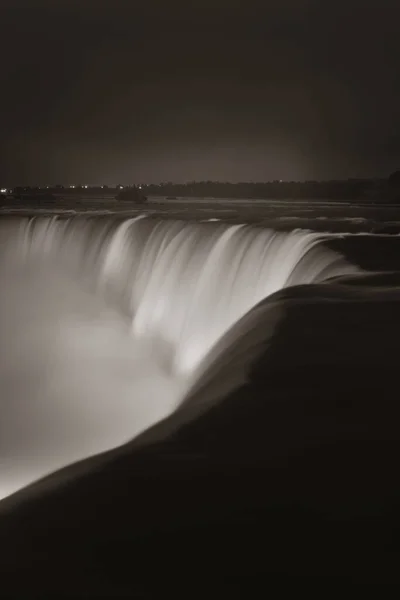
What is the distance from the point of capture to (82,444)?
329 inches

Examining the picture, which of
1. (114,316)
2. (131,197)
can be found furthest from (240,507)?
(131,197)

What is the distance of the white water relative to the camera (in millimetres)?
8891

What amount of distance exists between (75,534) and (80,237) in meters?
16.0

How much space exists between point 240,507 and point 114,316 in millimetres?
12671

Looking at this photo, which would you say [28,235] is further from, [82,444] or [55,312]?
[82,444]

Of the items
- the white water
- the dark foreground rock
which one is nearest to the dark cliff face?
the white water

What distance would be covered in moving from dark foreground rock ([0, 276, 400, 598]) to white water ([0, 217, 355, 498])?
1.73 meters

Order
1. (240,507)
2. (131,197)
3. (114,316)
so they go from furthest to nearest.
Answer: (131,197)
(114,316)
(240,507)

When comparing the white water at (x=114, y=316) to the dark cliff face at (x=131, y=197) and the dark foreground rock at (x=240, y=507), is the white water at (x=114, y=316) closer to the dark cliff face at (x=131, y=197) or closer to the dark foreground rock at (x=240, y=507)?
the dark foreground rock at (x=240, y=507)

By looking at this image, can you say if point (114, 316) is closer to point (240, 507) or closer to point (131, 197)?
point (240, 507)

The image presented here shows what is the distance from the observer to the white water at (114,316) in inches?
350

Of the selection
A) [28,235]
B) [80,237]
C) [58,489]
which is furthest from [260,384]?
[28,235]

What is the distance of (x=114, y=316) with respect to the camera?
1536 cm

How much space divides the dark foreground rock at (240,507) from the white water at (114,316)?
1729mm
